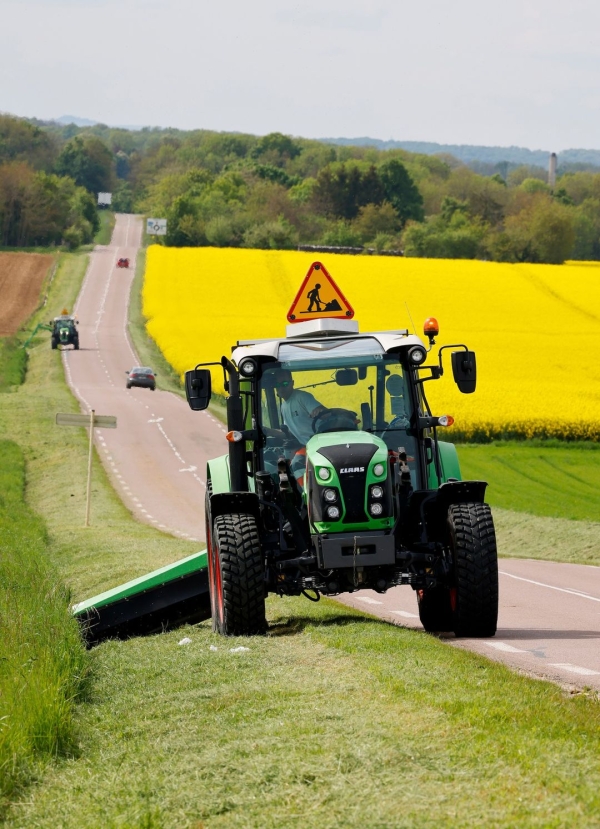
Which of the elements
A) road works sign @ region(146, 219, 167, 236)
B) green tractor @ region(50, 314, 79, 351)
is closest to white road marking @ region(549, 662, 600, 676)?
green tractor @ region(50, 314, 79, 351)

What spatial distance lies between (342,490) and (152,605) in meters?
3.13

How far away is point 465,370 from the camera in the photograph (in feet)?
39.4

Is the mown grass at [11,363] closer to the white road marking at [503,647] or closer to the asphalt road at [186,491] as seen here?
Result: the asphalt road at [186,491]

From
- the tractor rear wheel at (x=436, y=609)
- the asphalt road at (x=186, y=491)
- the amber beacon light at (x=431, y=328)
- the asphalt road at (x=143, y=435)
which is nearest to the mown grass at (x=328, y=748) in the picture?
the asphalt road at (x=186, y=491)

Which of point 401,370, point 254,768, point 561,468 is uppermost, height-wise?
point 401,370

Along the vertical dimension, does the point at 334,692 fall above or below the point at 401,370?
below

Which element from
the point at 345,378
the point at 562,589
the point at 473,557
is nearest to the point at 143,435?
the point at 562,589

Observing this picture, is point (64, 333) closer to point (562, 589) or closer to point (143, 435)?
point (143, 435)

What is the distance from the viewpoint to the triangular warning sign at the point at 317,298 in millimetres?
16125

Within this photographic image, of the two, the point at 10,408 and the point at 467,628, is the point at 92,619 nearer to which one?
the point at 467,628

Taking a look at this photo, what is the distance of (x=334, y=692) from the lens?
8430 millimetres

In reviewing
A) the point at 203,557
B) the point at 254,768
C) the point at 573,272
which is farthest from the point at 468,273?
the point at 254,768

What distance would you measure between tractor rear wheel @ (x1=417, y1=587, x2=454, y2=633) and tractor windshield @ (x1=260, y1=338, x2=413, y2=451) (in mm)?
1476

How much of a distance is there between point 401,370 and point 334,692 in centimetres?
454
